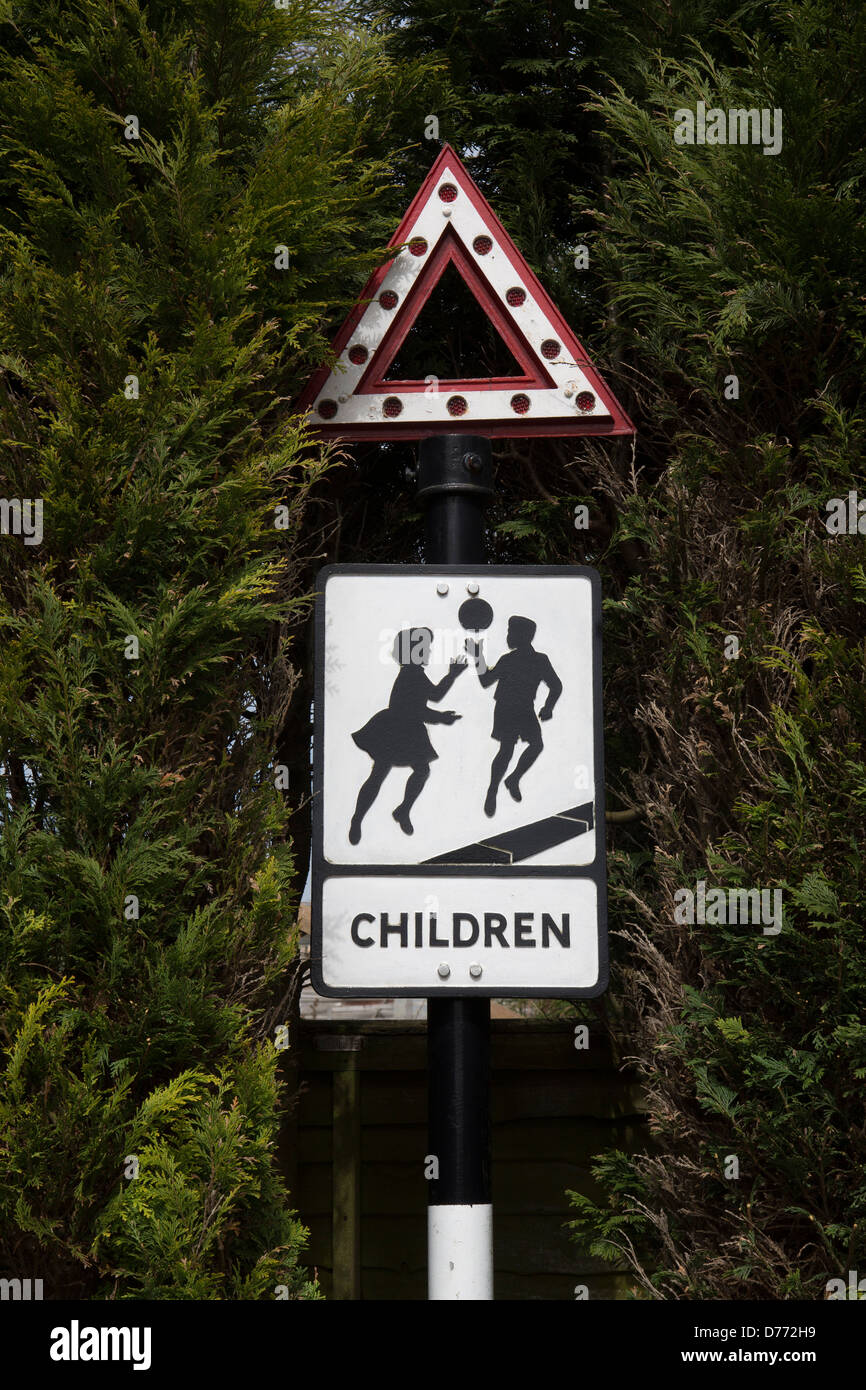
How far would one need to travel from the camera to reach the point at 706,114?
379 centimetres

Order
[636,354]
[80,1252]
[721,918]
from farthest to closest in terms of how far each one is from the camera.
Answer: [636,354] < [721,918] < [80,1252]

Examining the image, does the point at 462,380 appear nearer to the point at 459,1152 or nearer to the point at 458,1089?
the point at 458,1089

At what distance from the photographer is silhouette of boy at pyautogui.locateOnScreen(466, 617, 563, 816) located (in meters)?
2.81

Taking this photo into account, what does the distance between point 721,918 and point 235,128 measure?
279 centimetres

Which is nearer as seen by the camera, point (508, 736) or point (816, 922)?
point (508, 736)

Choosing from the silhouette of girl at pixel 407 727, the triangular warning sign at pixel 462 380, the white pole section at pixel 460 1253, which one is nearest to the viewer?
the white pole section at pixel 460 1253

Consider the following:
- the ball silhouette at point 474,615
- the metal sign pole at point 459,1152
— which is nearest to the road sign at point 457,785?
the ball silhouette at point 474,615

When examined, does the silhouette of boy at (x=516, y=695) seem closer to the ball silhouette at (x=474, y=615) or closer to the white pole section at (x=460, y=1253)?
the ball silhouette at (x=474, y=615)

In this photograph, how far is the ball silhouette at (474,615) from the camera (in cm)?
288

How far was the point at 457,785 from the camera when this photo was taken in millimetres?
2793

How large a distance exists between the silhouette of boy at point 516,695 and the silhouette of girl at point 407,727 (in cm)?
9
